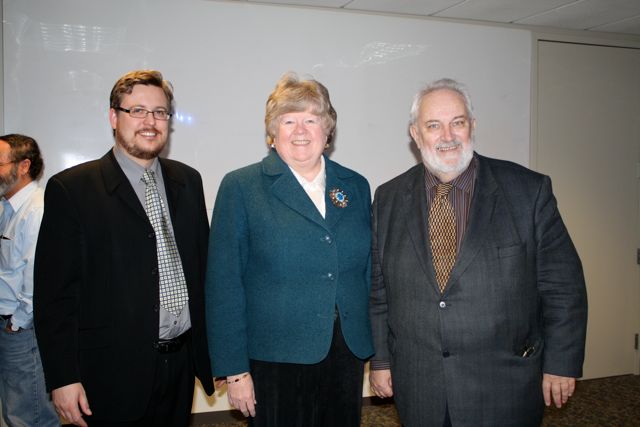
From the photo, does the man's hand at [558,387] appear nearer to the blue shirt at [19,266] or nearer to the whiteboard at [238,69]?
the whiteboard at [238,69]

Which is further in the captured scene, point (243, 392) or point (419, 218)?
point (419, 218)

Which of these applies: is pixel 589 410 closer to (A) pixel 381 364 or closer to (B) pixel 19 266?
(A) pixel 381 364

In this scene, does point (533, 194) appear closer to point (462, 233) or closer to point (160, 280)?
point (462, 233)

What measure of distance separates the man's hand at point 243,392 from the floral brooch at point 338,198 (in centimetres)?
70

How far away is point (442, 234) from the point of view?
1.85m

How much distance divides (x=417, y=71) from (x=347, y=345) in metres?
2.57

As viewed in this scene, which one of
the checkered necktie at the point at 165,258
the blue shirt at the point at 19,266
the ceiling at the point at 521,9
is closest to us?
the checkered necktie at the point at 165,258

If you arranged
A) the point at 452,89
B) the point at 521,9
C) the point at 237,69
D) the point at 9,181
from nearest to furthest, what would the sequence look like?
the point at 452,89, the point at 9,181, the point at 237,69, the point at 521,9

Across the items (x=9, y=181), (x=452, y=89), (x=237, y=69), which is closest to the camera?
(x=452, y=89)

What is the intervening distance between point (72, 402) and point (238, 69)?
2.38 m

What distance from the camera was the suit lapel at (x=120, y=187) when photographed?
1.84 metres

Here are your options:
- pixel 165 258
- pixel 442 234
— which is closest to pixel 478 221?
pixel 442 234

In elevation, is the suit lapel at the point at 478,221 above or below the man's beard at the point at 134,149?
below

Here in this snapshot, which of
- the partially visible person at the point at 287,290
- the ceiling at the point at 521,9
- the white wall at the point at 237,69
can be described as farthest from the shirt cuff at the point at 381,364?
the ceiling at the point at 521,9
